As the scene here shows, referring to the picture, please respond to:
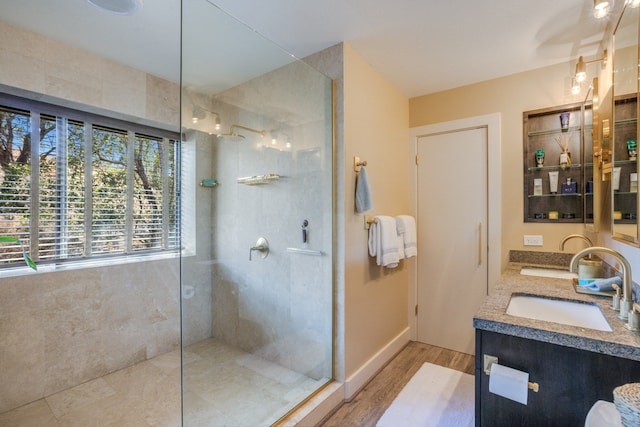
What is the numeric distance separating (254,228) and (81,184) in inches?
54.7

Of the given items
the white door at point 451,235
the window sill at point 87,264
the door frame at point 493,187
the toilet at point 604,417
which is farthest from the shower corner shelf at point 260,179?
the toilet at point 604,417

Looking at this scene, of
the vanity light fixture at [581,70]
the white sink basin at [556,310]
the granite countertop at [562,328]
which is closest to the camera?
the granite countertop at [562,328]

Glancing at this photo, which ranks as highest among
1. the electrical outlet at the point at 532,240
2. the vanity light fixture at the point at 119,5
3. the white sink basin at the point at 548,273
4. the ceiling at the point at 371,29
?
the ceiling at the point at 371,29

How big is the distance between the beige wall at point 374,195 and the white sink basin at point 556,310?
0.96m

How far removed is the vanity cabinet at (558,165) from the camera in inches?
85.4

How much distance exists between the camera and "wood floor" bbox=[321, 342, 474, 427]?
183 centimetres

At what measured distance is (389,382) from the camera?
7.23 ft

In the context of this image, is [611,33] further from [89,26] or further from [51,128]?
[51,128]

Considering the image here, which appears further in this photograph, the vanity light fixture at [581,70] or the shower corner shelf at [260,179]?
the shower corner shelf at [260,179]

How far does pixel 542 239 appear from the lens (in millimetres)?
2326

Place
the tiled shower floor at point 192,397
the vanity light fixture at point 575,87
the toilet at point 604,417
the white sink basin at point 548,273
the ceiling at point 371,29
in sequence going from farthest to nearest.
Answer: the vanity light fixture at point 575,87 → the white sink basin at point 548,273 → the tiled shower floor at point 192,397 → the ceiling at point 371,29 → the toilet at point 604,417

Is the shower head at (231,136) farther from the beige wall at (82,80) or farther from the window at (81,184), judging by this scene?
the beige wall at (82,80)

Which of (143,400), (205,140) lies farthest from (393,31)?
(143,400)

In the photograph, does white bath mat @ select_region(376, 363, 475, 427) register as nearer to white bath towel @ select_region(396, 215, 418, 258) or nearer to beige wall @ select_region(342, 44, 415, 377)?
beige wall @ select_region(342, 44, 415, 377)
